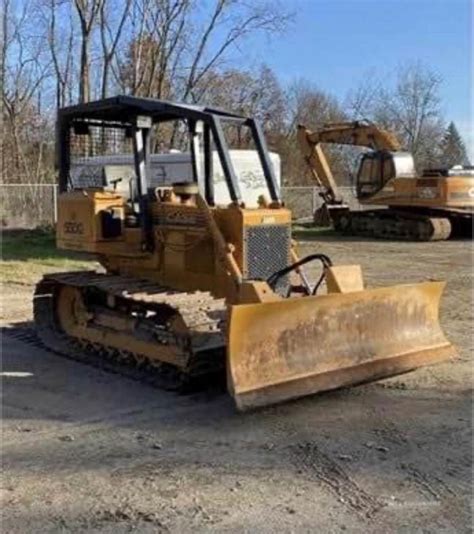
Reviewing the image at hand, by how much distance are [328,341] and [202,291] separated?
1378 mm

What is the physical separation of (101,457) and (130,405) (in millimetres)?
1119

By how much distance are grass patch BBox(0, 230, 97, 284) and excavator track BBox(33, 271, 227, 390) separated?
15.7ft

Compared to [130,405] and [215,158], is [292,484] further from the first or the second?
[215,158]

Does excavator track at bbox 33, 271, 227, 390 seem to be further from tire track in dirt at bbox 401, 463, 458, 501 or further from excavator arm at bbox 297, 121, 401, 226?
excavator arm at bbox 297, 121, 401, 226

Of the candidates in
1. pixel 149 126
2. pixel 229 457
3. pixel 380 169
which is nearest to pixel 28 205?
pixel 380 169

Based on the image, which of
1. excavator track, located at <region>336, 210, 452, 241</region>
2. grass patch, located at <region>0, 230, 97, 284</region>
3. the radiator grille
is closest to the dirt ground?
the radiator grille

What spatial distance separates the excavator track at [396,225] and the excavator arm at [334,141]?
2.32ft

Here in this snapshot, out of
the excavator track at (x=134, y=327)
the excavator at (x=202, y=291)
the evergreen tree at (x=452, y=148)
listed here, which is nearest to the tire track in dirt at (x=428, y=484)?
the excavator at (x=202, y=291)

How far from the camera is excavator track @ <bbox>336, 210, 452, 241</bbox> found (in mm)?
21703

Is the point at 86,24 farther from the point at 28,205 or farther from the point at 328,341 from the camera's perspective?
the point at 328,341

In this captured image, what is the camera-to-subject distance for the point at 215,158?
7.48 metres

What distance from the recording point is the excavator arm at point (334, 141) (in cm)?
2317

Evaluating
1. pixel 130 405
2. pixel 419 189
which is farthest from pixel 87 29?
pixel 130 405

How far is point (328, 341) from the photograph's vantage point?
5.84m
